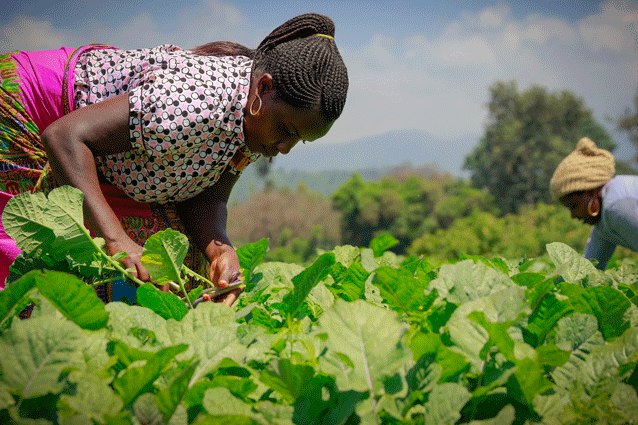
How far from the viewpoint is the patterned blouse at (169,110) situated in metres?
1.53

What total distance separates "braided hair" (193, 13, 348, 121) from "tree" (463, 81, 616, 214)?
34.5 m

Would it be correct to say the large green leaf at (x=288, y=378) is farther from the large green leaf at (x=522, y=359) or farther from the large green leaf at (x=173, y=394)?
the large green leaf at (x=522, y=359)

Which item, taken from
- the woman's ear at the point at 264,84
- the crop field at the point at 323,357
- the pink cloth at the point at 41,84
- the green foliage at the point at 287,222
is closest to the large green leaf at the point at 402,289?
the crop field at the point at 323,357

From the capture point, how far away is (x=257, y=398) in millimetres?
808

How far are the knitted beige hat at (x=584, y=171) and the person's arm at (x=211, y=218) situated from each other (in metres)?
2.89

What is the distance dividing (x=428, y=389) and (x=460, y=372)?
8 cm

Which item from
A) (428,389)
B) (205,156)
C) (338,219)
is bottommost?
(338,219)

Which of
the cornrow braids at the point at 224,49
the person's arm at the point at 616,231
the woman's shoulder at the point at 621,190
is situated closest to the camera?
the cornrow braids at the point at 224,49

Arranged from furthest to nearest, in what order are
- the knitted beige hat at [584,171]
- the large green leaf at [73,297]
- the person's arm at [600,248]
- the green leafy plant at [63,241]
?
the knitted beige hat at [584,171] < the person's arm at [600,248] < the green leafy plant at [63,241] < the large green leaf at [73,297]

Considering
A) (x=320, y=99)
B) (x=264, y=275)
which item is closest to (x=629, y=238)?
(x=320, y=99)

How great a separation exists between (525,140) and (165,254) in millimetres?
38479

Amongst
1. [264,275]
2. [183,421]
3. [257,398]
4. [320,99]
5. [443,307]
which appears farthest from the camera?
[320,99]

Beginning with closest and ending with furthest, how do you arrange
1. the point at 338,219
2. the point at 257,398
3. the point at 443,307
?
1. the point at 257,398
2. the point at 443,307
3. the point at 338,219

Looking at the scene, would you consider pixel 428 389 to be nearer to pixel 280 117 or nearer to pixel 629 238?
pixel 280 117
